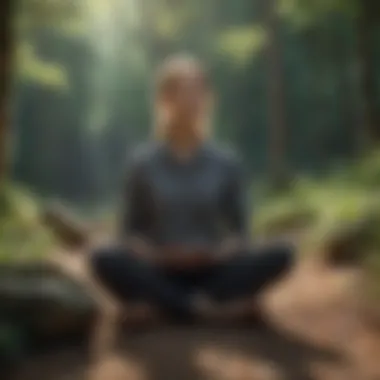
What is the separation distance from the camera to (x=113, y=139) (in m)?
1.20

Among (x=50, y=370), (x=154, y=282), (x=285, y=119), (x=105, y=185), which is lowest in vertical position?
(x=50, y=370)

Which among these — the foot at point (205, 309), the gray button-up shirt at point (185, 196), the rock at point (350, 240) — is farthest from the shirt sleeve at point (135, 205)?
the rock at point (350, 240)

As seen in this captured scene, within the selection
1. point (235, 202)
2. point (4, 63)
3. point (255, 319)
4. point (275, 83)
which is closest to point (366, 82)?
point (275, 83)

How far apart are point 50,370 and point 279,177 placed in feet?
1.20

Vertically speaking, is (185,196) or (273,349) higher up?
(185,196)

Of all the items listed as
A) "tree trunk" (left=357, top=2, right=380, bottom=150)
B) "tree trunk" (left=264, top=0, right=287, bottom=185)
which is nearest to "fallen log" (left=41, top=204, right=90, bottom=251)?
"tree trunk" (left=264, top=0, right=287, bottom=185)

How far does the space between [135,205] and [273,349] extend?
0.25 meters

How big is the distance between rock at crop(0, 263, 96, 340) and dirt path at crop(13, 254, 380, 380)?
33 mm

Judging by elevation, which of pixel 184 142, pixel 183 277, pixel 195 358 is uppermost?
pixel 184 142

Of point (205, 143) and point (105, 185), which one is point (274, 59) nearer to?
point (205, 143)

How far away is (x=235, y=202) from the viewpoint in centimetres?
122

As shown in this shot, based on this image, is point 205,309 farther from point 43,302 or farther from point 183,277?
point 43,302

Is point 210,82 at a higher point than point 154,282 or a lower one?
higher

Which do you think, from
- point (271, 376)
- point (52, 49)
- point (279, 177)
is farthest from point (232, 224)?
point (52, 49)
